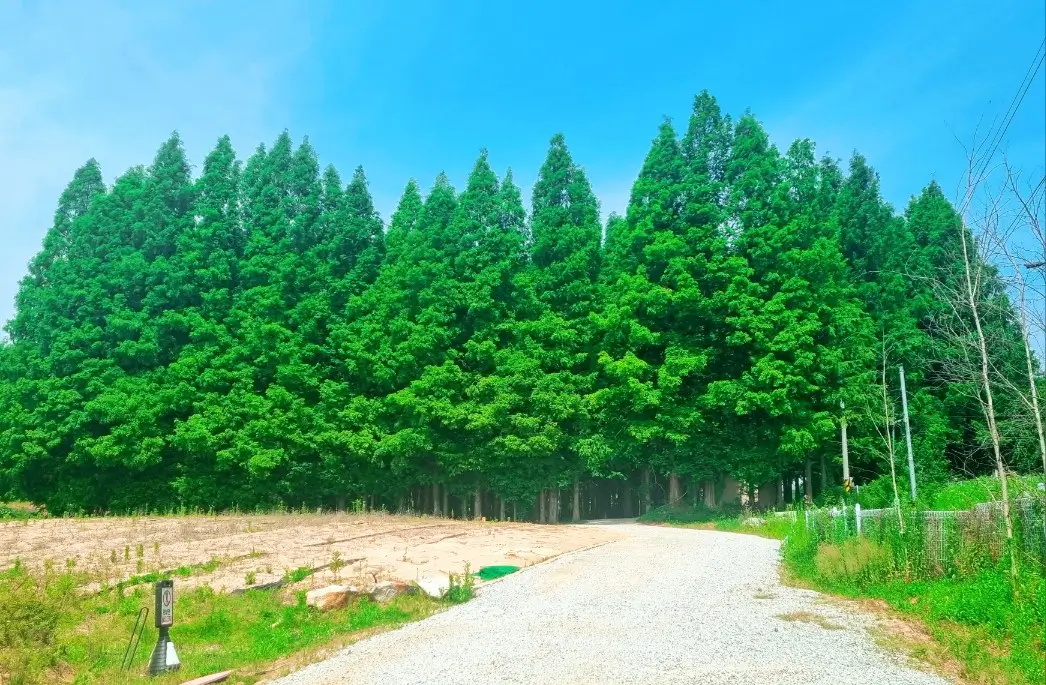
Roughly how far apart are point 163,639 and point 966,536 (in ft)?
37.6

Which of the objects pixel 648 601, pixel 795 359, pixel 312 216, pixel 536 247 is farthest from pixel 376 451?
pixel 648 601

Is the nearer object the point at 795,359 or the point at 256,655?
the point at 256,655

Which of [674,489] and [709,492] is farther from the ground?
[674,489]

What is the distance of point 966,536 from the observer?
12250mm

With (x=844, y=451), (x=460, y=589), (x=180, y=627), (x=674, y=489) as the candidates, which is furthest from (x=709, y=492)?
(x=180, y=627)

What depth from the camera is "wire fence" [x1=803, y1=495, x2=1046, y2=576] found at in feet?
37.0

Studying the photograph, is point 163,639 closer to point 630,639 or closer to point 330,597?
point 330,597

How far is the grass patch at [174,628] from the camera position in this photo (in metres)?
9.25

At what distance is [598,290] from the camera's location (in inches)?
1305

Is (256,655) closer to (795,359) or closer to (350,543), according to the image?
(350,543)

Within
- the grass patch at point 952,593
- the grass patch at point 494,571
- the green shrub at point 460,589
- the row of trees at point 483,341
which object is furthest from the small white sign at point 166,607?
the row of trees at point 483,341

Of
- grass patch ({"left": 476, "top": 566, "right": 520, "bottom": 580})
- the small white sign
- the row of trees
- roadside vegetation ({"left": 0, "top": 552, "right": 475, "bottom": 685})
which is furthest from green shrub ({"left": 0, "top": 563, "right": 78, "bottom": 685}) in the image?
the row of trees

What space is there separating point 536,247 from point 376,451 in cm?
1079

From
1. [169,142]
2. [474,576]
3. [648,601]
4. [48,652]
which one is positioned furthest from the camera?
[169,142]
